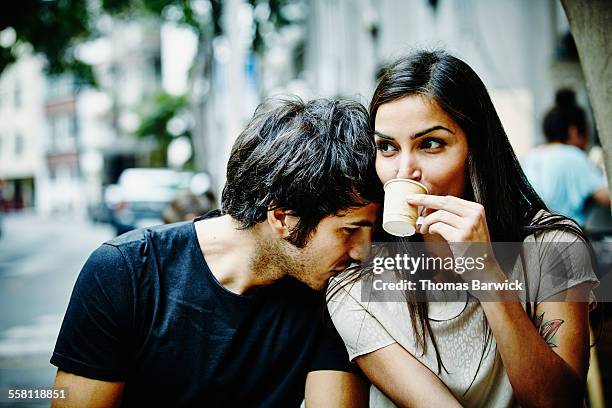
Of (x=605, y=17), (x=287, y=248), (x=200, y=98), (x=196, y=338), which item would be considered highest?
(x=200, y=98)

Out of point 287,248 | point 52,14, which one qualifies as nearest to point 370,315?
point 287,248

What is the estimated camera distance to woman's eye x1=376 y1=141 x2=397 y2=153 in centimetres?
183

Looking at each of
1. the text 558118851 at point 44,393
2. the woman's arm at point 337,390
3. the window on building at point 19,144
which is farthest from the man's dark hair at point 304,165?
the window on building at point 19,144

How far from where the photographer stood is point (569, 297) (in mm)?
1636

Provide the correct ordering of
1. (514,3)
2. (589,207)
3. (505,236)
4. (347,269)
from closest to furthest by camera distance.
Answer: (505,236), (347,269), (589,207), (514,3)

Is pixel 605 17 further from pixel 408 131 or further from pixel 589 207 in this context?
pixel 589 207

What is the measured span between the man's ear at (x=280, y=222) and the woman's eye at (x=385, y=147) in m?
0.40

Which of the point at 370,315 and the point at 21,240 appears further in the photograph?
the point at 21,240

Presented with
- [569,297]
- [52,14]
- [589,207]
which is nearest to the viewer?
[569,297]

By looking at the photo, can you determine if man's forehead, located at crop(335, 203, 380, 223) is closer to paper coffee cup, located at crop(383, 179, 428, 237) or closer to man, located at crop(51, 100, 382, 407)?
man, located at crop(51, 100, 382, 407)

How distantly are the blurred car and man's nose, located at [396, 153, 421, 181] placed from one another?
430 inches

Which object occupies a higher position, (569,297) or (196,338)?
(569,297)

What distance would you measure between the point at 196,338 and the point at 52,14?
11.1 m

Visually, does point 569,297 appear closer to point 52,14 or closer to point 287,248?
point 287,248
